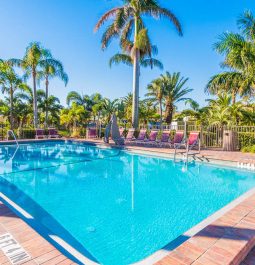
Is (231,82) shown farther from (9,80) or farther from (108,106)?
(9,80)

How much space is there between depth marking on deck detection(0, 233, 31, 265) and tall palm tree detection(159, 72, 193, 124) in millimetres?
22781

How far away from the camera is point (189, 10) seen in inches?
581

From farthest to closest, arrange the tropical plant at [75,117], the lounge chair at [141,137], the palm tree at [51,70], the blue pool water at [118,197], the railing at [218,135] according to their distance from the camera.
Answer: the tropical plant at [75,117]
the palm tree at [51,70]
the lounge chair at [141,137]
the railing at [218,135]
the blue pool water at [118,197]

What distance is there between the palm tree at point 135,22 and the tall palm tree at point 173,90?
7.62 meters

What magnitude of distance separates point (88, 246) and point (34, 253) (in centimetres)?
117

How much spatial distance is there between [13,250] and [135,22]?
683 inches

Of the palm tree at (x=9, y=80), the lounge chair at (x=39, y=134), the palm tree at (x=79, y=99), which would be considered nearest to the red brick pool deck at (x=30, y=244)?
the lounge chair at (x=39, y=134)

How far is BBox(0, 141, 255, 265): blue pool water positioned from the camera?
4020 millimetres

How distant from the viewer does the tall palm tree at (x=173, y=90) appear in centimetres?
2478

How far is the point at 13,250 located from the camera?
281cm

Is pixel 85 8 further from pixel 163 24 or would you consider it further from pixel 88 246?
pixel 88 246

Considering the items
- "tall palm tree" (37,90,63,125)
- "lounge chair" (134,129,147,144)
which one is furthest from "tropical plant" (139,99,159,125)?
"lounge chair" (134,129,147,144)

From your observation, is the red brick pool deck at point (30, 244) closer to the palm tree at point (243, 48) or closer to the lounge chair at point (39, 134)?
the palm tree at point (243, 48)

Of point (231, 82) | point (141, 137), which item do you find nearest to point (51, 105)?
point (141, 137)
